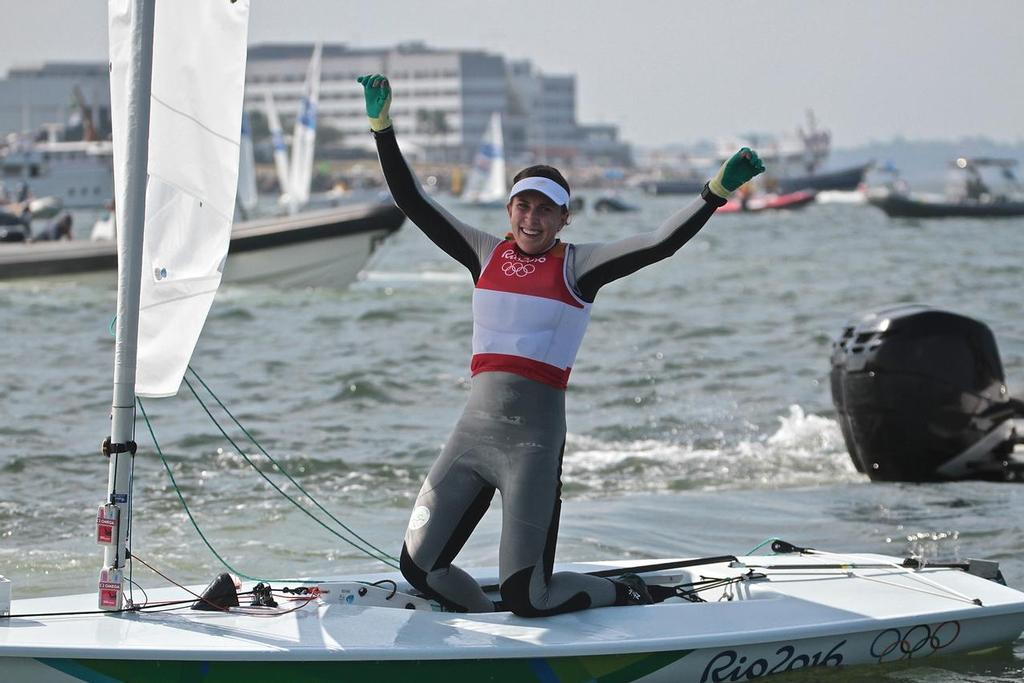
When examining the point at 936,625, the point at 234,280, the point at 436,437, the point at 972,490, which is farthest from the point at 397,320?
the point at 936,625

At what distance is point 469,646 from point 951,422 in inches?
178

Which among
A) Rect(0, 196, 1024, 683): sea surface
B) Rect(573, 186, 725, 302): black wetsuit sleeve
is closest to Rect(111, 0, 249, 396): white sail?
Rect(0, 196, 1024, 683): sea surface

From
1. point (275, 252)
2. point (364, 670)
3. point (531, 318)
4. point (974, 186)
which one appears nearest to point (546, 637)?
point (364, 670)

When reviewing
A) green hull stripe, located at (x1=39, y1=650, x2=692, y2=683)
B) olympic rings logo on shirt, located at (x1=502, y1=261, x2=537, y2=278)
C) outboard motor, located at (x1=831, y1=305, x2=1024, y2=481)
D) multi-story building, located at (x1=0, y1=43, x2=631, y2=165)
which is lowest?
green hull stripe, located at (x1=39, y1=650, x2=692, y2=683)

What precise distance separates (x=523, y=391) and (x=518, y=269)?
0.37m

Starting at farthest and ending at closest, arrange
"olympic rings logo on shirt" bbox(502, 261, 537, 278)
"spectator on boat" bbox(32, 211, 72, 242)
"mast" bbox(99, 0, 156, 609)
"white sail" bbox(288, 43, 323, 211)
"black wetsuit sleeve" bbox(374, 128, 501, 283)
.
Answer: "white sail" bbox(288, 43, 323, 211)
"spectator on boat" bbox(32, 211, 72, 242)
"black wetsuit sleeve" bbox(374, 128, 501, 283)
"olympic rings logo on shirt" bbox(502, 261, 537, 278)
"mast" bbox(99, 0, 156, 609)

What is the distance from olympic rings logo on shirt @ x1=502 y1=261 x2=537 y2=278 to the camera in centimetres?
459

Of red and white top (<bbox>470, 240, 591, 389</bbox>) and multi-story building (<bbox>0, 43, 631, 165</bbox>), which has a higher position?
multi-story building (<bbox>0, 43, 631, 165</bbox>)

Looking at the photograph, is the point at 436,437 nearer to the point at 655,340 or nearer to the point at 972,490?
the point at 972,490

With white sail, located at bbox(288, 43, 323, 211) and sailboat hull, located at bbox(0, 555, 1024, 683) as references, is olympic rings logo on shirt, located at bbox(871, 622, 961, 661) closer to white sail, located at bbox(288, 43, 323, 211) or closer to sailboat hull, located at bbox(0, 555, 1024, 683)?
sailboat hull, located at bbox(0, 555, 1024, 683)

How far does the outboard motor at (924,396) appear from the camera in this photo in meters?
7.97

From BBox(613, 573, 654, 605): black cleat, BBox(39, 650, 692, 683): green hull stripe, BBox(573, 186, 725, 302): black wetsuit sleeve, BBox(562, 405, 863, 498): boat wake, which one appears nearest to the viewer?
BBox(39, 650, 692, 683): green hull stripe

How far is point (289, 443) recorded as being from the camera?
33.0 ft

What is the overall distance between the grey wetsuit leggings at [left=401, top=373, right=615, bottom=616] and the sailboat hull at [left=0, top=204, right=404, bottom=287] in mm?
15226
